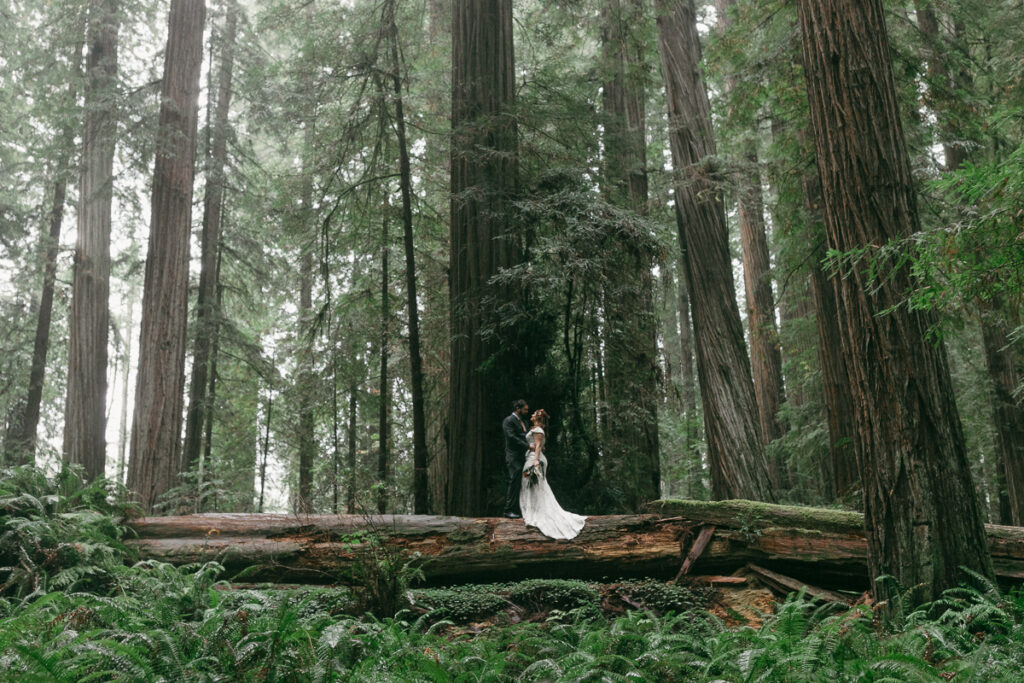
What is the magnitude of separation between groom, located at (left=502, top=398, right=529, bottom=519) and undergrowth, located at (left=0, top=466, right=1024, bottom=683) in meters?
2.39

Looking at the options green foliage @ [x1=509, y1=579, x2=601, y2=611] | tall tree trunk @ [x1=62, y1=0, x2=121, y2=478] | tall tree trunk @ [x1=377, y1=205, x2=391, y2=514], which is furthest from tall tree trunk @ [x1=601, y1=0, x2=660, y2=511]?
tall tree trunk @ [x1=62, y1=0, x2=121, y2=478]

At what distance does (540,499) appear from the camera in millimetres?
8836

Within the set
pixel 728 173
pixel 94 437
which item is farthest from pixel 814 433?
pixel 94 437

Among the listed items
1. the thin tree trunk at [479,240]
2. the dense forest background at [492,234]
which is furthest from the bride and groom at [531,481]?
the dense forest background at [492,234]

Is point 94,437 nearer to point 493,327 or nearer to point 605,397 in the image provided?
point 493,327

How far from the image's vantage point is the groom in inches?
378

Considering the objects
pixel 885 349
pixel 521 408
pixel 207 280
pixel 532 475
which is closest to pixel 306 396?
pixel 207 280

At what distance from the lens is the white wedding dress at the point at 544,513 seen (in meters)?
8.14

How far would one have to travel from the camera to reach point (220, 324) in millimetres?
17312

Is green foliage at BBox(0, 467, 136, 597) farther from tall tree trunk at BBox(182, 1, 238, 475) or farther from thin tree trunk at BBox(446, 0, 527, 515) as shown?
tall tree trunk at BBox(182, 1, 238, 475)

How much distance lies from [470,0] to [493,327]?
19.5ft

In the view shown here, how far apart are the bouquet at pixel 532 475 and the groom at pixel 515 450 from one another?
263 millimetres

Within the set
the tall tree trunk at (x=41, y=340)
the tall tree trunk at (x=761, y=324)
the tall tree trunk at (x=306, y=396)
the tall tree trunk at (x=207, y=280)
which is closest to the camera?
the tall tree trunk at (x=306, y=396)

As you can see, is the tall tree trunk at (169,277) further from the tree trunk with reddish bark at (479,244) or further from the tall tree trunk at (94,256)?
the tree trunk with reddish bark at (479,244)
